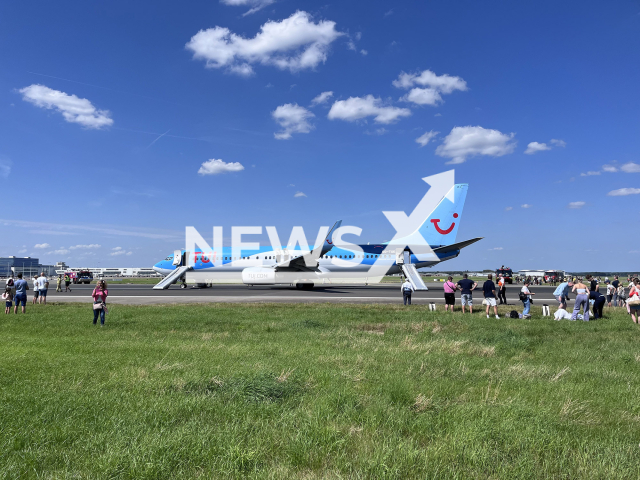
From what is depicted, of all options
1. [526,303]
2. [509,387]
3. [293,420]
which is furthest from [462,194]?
[293,420]

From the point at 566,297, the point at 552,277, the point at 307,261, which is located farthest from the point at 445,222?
the point at 552,277

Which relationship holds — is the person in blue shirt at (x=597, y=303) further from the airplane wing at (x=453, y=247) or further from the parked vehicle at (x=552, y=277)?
the parked vehicle at (x=552, y=277)

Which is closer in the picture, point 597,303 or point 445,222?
point 597,303

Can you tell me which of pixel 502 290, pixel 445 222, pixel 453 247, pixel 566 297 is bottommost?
pixel 502 290

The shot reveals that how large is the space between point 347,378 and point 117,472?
13.6 ft

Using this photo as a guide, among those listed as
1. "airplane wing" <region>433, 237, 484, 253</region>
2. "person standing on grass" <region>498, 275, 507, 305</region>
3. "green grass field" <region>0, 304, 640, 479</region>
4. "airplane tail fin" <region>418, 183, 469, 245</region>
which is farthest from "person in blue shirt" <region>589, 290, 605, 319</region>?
"airplane tail fin" <region>418, 183, 469, 245</region>

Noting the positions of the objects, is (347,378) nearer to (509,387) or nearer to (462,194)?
(509,387)

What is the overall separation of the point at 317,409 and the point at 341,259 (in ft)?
129

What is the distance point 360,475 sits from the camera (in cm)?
376

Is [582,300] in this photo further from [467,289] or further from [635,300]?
[467,289]

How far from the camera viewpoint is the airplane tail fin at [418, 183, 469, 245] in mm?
45219

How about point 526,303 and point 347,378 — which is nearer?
point 347,378

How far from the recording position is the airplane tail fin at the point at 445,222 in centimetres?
4522

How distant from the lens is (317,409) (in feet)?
17.7
